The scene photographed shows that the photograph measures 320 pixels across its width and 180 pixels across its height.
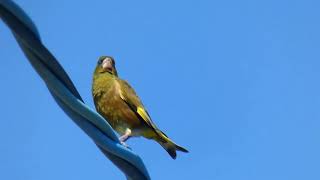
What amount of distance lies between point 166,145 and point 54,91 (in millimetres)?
4217

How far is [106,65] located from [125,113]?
109 cm

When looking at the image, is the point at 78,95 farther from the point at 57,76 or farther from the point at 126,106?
the point at 126,106

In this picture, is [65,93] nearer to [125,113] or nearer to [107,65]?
[125,113]

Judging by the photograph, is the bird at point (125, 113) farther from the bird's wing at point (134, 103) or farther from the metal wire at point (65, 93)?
the metal wire at point (65, 93)

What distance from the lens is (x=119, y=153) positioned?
6.61 ft

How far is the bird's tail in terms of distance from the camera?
595 cm

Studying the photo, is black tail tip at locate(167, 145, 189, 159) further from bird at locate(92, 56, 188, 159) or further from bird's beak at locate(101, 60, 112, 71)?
bird's beak at locate(101, 60, 112, 71)

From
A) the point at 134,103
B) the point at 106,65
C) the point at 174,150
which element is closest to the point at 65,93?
the point at 174,150

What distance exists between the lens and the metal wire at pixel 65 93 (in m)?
1.74

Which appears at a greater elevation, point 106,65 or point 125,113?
point 106,65

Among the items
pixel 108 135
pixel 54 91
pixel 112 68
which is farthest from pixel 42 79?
pixel 112 68

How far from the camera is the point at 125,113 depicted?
6.08 m

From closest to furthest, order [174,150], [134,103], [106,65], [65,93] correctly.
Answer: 1. [65,93]
2. [174,150]
3. [134,103]
4. [106,65]

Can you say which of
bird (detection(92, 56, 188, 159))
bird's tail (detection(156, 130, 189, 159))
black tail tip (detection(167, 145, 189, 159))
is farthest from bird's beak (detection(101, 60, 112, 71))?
black tail tip (detection(167, 145, 189, 159))
